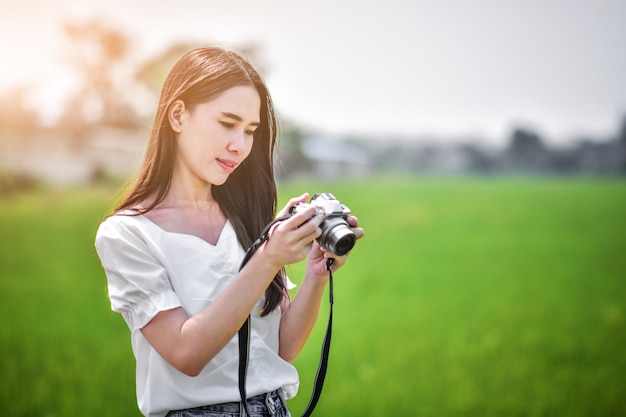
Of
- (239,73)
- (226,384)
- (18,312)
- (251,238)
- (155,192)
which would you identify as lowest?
(18,312)

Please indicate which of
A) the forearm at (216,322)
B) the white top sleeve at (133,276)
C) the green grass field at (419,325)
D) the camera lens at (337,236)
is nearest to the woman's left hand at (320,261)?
the camera lens at (337,236)

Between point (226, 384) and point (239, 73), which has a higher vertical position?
point (239, 73)

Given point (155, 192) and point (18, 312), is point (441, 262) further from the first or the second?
point (155, 192)

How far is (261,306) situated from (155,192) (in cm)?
35

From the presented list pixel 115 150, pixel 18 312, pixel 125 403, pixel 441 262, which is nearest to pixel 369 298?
pixel 441 262

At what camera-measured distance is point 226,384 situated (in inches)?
47.7

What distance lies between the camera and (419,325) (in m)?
4.96

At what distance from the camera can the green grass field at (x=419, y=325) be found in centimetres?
372

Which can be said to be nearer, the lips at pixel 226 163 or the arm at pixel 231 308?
the arm at pixel 231 308

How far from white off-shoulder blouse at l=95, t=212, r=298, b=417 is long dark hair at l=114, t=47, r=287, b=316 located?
0.08 m

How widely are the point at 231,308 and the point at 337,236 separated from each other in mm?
244

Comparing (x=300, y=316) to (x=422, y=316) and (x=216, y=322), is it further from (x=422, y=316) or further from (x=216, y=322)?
(x=422, y=316)

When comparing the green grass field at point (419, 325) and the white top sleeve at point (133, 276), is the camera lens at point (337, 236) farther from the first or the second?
the green grass field at point (419, 325)

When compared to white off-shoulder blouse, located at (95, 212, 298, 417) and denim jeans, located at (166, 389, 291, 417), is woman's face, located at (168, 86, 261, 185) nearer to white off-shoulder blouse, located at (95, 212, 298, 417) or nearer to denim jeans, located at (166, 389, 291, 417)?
white off-shoulder blouse, located at (95, 212, 298, 417)
